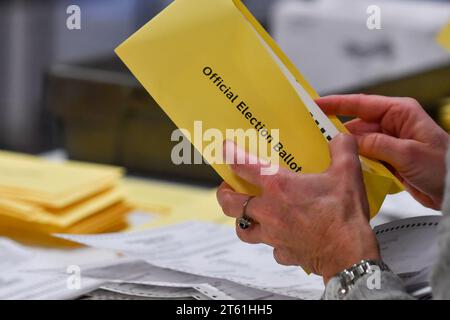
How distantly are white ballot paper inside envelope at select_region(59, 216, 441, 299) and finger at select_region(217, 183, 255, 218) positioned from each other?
0.13 metres

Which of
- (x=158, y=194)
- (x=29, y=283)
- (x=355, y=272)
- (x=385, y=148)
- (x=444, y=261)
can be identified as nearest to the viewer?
(x=444, y=261)

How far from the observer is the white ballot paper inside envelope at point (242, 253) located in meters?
0.80

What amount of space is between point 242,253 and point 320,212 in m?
0.32

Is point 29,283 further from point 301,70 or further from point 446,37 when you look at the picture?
point 446,37

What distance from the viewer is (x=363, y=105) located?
2.83ft

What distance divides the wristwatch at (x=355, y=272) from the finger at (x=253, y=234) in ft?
0.33

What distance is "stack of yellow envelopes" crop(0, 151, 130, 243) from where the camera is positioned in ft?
3.50

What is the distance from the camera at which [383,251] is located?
0.79 meters

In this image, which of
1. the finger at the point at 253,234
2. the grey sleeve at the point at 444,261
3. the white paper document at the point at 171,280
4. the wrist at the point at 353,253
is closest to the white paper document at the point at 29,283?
the white paper document at the point at 171,280

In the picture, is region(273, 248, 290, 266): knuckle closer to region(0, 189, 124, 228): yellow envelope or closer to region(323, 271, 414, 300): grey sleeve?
region(323, 271, 414, 300): grey sleeve

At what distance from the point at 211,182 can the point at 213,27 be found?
2.05ft

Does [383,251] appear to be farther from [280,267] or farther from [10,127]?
[10,127]

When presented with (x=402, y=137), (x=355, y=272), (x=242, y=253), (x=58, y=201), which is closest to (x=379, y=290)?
(x=355, y=272)

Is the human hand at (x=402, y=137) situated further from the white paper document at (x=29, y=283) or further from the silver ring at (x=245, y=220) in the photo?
the white paper document at (x=29, y=283)
